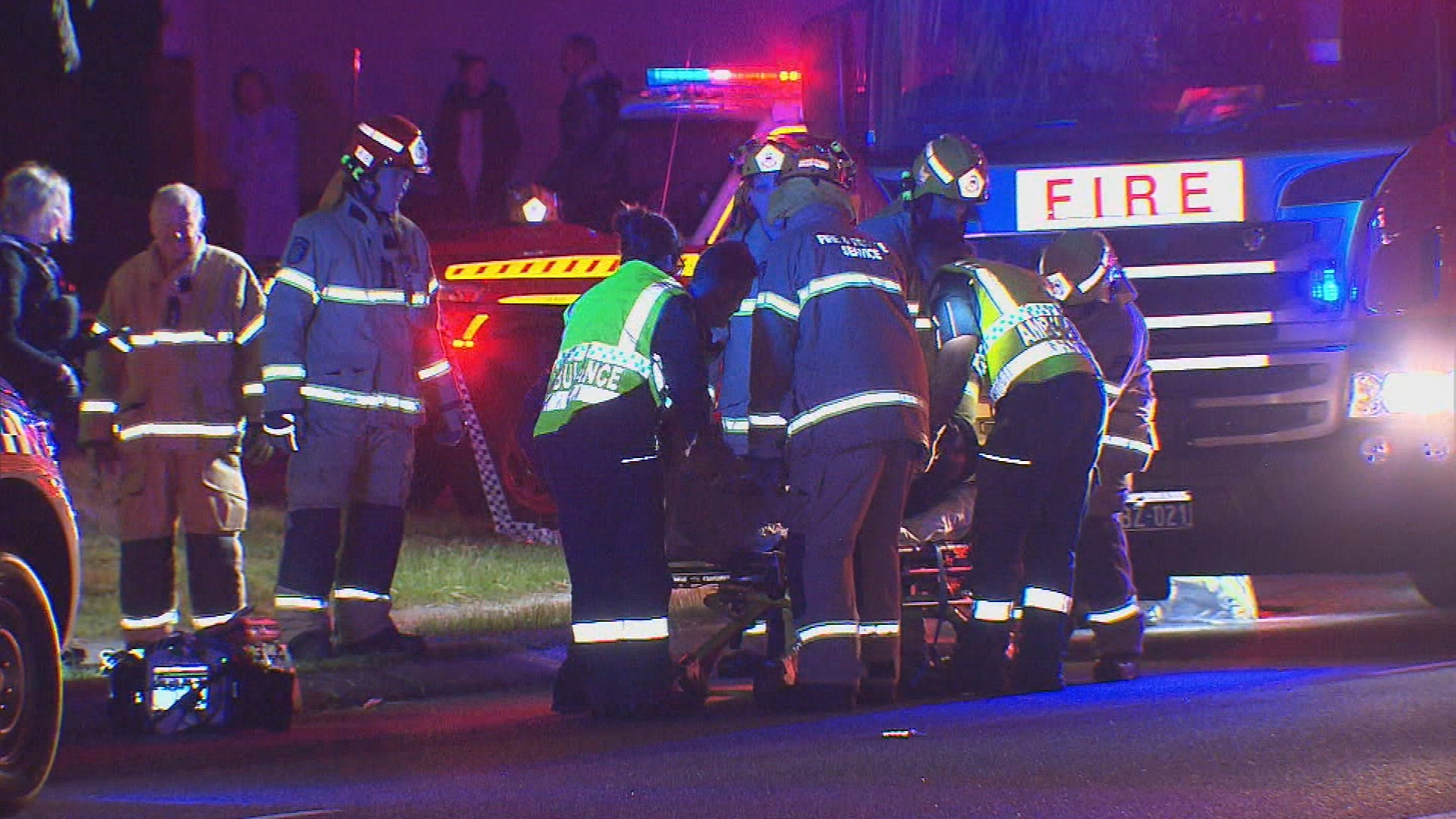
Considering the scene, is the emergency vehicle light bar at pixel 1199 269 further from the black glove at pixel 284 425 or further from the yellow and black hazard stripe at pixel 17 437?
the yellow and black hazard stripe at pixel 17 437

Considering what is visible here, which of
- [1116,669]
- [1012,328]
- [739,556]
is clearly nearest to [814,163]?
[1012,328]

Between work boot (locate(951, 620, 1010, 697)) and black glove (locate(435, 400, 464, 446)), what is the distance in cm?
233

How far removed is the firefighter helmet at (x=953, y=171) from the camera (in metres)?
8.52

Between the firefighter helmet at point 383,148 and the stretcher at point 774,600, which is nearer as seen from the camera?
the stretcher at point 774,600

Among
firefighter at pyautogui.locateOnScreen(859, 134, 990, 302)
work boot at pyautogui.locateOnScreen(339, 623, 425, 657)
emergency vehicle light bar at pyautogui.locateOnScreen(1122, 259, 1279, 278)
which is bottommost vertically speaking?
work boot at pyautogui.locateOnScreen(339, 623, 425, 657)

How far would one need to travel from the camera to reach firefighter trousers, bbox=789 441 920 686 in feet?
25.1

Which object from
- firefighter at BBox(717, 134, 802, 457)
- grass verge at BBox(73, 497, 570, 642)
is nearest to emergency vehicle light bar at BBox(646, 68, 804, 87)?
firefighter at BBox(717, 134, 802, 457)

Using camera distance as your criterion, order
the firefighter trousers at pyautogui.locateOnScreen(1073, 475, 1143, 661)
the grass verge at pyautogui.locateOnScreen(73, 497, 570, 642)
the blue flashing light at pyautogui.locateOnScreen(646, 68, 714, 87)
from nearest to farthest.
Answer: the firefighter trousers at pyautogui.locateOnScreen(1073, 475, 1143, 661), the grass verge at pyautogui.locateOnScreen(73, 497, 570, 642), the blue flashing light at pyautogui.locateOnScreen(646, 68, 714, 87)

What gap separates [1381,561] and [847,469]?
3.01 m

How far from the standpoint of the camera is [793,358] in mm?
7867

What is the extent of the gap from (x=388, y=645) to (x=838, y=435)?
2267 mm

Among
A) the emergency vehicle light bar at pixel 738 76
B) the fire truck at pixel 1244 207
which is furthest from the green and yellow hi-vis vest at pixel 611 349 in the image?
the emergency vehicle light bar at pixel 738 76

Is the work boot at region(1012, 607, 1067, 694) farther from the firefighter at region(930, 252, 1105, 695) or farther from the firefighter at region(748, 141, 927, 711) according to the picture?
the firefighter at region(748, 141, 927, 711)

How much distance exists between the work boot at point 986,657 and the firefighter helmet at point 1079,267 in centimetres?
139
